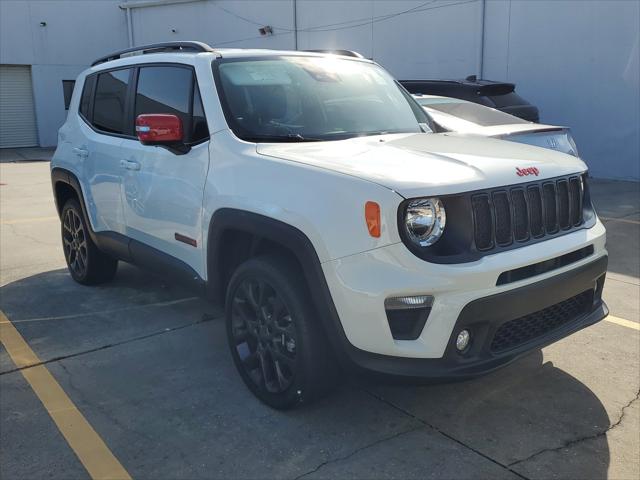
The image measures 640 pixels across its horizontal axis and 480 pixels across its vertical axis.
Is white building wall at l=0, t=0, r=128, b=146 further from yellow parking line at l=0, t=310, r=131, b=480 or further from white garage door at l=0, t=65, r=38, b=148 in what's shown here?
yellow parking line at l=0, t=310, r=131, b=480

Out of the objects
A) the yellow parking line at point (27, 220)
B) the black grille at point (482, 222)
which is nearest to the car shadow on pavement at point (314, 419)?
the black grille at point (482, 222)

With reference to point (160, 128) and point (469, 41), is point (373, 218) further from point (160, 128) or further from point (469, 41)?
point (469, 41)

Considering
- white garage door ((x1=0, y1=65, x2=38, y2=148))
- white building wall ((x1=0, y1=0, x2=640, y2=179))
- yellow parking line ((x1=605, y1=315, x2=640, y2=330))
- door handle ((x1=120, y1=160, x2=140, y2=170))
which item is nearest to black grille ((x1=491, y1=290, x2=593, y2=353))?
yellow parking line ((x1=605, y1=315, x2=640, y2=330))

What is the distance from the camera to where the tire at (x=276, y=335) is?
10.3 ft

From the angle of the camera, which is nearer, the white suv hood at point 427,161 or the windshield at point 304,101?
the white suv hood at point 427,161

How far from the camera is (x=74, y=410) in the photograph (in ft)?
11.7

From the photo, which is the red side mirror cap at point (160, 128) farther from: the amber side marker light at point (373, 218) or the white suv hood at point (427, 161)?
the amber side marker light at point (373, 218)

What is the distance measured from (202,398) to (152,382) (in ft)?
1.34

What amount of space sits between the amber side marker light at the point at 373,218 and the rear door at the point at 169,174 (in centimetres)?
132

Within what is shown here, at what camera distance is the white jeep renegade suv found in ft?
9.29

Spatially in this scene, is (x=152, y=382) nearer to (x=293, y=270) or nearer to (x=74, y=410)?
(x=74, y=410)

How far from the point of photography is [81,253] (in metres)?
5.73

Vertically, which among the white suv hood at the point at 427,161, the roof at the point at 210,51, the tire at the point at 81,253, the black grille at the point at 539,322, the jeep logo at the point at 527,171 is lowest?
the tire at the point at 81,253

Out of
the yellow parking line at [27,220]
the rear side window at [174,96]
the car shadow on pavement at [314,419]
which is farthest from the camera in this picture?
the yellow parking line at [27,220]
